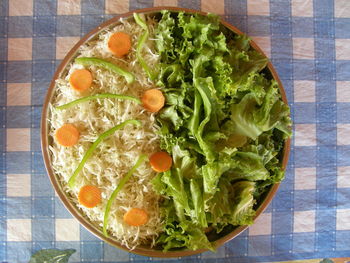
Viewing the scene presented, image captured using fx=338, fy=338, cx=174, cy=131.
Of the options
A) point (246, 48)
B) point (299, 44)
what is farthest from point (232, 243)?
point (299, 44)

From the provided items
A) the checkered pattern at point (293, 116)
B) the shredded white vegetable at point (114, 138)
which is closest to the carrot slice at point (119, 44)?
the shredded white vegetable at point (114, 138)

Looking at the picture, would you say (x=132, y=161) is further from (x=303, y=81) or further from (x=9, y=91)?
(x=303, y=81)

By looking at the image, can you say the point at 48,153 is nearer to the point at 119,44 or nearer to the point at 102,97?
the point at 102,97

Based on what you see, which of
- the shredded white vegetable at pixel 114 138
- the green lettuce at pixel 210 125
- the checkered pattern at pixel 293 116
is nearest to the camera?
the green lettuce at pixel 210 125

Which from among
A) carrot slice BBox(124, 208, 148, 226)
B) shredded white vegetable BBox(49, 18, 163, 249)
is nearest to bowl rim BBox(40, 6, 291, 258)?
shredded white vegetable BBox(49, 18, 163, 249)

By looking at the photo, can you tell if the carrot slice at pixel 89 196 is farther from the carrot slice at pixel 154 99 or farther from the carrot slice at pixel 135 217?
the carrot slice at pixel 154 99

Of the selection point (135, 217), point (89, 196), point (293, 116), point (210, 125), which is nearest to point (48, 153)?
point (89, 196)
